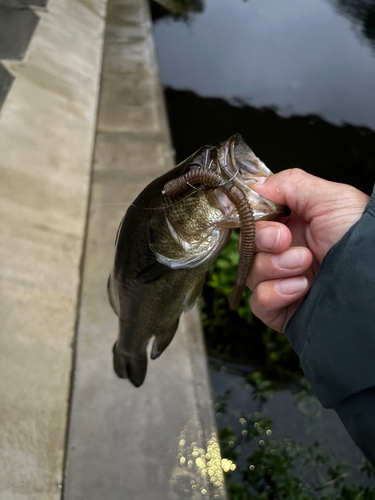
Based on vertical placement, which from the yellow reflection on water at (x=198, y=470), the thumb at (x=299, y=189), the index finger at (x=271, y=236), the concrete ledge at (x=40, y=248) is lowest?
the yellow reflection on water at (x=198, y=470)

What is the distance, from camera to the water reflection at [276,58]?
510cm

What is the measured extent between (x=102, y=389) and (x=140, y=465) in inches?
21.2

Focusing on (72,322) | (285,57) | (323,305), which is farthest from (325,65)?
(323,305)

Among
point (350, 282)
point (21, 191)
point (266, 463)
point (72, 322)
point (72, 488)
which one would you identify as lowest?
point (266, 463)

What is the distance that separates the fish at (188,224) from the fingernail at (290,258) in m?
0.18

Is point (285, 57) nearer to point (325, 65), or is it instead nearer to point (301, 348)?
point (325, 65)

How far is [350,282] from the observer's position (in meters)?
1.01

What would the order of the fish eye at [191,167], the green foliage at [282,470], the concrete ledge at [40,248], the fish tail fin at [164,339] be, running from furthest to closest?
the green foliage at [282,470] < the concrete ledge at [40,248] < the fish tail fin at [164,339] < the fish eye at [191,167]

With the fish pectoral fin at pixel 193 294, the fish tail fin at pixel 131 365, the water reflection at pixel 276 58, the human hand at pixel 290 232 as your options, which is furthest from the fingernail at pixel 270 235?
the water reflection at pixel 276 58

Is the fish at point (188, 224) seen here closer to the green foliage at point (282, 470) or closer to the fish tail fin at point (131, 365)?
the fish tail fin at point (131, 365)

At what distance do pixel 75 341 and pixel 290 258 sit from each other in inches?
79.6

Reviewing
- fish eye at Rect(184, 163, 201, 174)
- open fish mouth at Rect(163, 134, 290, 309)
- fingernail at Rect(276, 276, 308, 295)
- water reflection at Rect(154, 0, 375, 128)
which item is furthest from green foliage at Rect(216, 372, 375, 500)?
water reflection at Rect(154, 0, 375, 128)

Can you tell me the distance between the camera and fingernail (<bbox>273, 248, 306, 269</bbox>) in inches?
45.0

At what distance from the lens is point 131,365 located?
177cm
